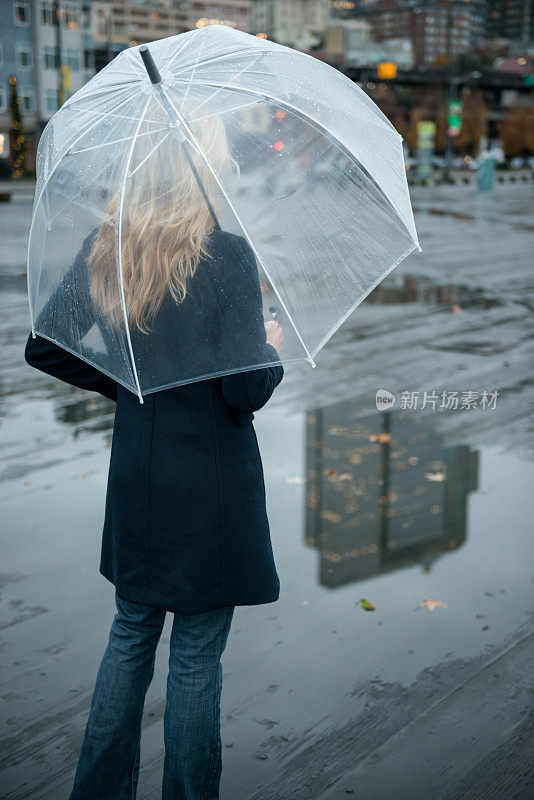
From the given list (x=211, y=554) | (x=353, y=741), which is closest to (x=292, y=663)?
(x=353, y=741)

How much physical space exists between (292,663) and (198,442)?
155 centimetres

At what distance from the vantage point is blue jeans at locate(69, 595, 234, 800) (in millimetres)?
2350

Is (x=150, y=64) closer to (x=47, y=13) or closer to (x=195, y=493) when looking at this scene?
(x=195, y=493)

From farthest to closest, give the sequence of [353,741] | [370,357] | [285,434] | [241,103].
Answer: [370,357] < [285,434] < [353,741] < [241,103]

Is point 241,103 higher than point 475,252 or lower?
higher

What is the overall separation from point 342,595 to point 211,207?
7.67 ft

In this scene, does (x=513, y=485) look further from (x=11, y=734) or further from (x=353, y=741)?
(x=11, y=734)

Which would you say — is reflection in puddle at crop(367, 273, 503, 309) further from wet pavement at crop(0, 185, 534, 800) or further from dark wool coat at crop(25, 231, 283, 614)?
dark wool coat at crop(25, 231, 283, 614)

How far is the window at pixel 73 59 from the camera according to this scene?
6269cm

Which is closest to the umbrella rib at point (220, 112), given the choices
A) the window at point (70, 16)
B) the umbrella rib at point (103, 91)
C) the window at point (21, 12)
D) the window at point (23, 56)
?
the umbrella rib at point (103, 91)

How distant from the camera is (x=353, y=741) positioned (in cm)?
301

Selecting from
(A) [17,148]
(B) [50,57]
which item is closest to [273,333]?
(A) [17,148]

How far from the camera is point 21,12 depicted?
5869 cm

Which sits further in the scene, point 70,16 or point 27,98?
point 70,16
